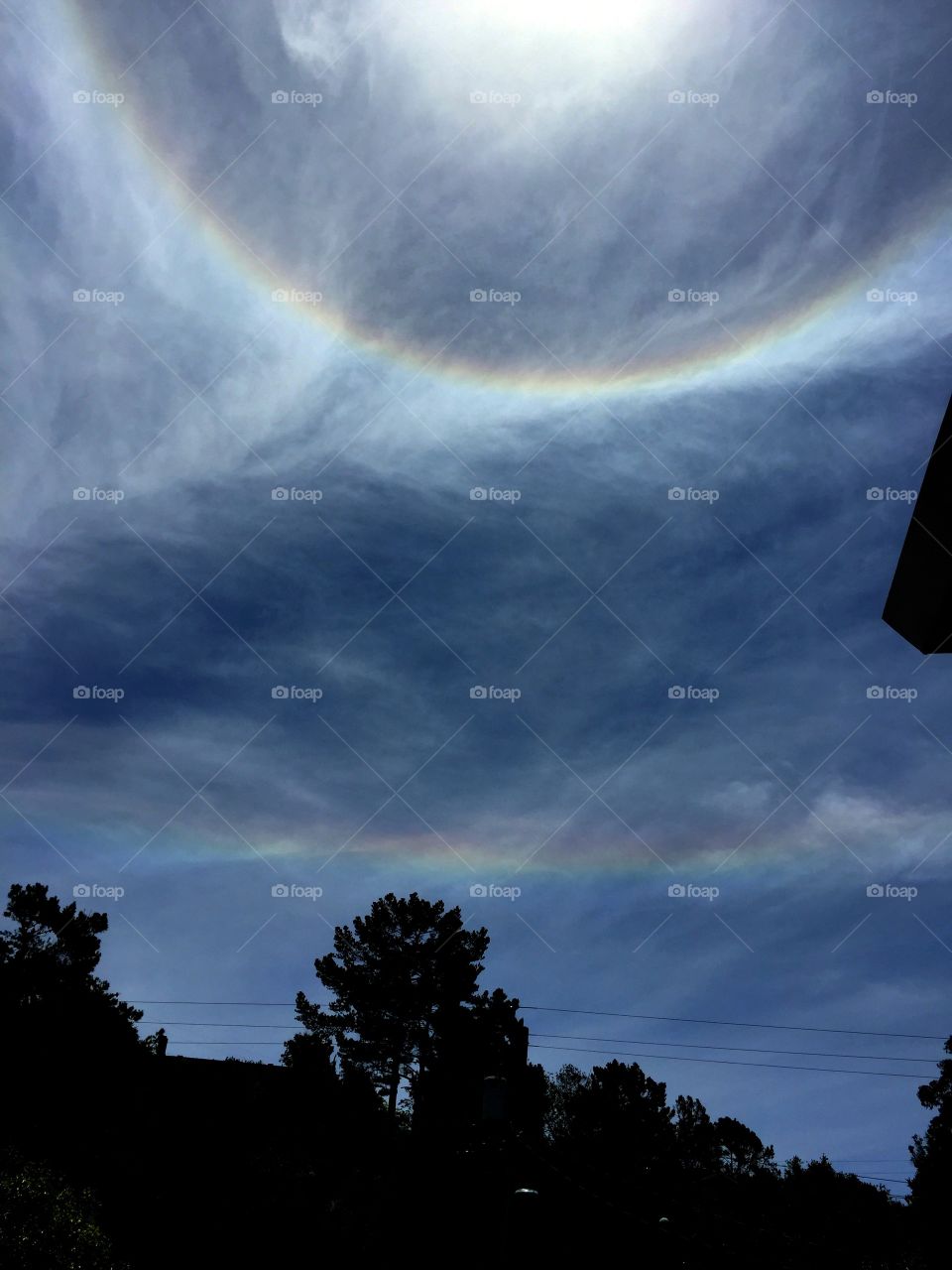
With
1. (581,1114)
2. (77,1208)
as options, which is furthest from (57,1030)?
(581,1114)

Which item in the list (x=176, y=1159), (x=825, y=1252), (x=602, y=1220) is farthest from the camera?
(x=825, y=1252)

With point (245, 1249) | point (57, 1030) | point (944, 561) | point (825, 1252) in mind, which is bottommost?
point (825, 1252)

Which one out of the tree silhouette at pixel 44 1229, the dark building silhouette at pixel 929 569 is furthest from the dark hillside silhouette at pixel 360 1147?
the dark building silhouette at pixel 929 569

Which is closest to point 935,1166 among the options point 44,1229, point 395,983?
point 395,983

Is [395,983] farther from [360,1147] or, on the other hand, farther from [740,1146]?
[740,1146]

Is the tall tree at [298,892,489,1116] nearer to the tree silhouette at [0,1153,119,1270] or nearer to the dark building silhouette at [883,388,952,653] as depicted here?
the tree silhouette at [0,1153,119,1270]

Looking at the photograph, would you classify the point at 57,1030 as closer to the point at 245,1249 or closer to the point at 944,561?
the point at 245,1249
